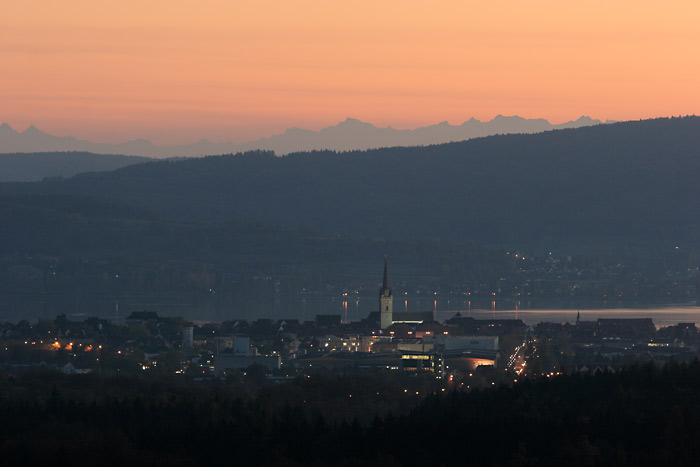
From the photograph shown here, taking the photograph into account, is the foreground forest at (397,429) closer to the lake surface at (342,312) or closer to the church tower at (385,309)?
the church tower at (385,309)

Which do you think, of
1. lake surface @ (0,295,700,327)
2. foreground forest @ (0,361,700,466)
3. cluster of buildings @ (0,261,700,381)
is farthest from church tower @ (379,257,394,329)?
foreground forest @ (0,361,700,466)

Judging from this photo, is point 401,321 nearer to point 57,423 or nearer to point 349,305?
point 349,305

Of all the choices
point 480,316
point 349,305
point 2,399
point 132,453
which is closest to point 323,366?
point 2,399

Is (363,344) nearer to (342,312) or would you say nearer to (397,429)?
(342,312)

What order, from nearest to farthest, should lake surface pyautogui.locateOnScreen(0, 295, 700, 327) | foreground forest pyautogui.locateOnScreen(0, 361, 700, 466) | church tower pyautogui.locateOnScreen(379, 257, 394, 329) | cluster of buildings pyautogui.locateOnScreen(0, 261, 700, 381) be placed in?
foreground forest pyautogui.locateOnScreen(0, 361, 700, 466) → cluster of buildings pyautogui.locateOnScreen(0, 261, 700, 381) → church tower pyautogui.locateOnScreen(379, 257, 394, 329) → lake surface pyautogui.locateOnScreen(0, 295, 700, 327)

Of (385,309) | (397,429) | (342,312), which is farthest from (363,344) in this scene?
(397,429)

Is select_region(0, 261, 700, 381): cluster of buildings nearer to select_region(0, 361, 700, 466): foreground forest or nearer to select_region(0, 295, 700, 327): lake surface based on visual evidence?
select_region(0, 361, 700, 466): foreground forest

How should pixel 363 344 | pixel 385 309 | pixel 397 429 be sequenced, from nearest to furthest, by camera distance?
1. pixel 397 429
2. pixel 363 344
3. pixel 385 309

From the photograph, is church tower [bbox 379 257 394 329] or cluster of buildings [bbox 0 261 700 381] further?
church tower [bbox 379 257 394 329]
